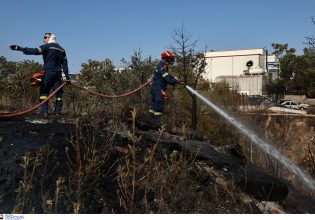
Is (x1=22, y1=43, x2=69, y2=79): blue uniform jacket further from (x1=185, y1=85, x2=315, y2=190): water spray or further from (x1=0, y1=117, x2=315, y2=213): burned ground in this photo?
(x1=185, y1=85, x2=315, y2=190): water spray

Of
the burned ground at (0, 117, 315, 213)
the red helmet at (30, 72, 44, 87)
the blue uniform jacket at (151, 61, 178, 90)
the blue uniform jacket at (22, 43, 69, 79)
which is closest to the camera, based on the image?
the burned ground at (0, 117, 315, 213)

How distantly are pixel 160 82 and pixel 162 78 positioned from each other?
101 millimetres

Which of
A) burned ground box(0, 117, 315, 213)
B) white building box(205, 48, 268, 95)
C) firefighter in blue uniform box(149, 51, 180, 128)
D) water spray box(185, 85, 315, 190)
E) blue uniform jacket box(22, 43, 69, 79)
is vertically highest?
white building box(205, 48, 268, 95)

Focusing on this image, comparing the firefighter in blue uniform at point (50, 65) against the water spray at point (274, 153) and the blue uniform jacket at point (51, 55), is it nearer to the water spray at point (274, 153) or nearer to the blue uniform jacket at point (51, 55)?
the blue uniform jacket at point (51, 55)

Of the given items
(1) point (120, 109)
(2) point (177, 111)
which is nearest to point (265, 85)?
(2) point (177, 111)

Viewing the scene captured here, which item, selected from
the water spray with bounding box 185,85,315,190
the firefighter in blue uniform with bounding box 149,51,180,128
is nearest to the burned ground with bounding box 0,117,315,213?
the firefighter in blue uniform with bounding box 149,51,180,128

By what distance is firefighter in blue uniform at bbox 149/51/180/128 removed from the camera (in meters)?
9.36

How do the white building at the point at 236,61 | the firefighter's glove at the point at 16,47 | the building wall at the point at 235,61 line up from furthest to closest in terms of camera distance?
the building wall at the point at 235,61 → the white building at the point at 236,61 → the firefighter's glove at the point at 16,47

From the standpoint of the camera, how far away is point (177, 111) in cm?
1374

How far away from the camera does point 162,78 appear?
376 inches

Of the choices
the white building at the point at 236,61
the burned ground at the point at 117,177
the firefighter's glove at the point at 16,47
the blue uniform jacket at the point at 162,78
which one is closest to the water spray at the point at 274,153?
the blue uniform jacket at the point at 162,78

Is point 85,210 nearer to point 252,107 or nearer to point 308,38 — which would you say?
point 308,38

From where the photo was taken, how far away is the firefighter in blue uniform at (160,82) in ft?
30.7
